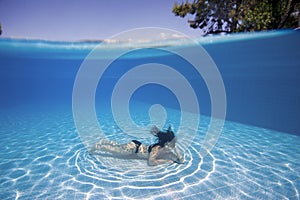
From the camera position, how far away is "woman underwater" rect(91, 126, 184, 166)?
15.0 feet

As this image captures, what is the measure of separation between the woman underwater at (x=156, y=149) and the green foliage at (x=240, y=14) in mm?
10004

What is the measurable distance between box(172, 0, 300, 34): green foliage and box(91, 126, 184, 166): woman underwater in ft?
32.8

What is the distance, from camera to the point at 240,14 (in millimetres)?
11789

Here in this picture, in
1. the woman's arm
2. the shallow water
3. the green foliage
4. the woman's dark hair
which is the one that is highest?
the green foliage

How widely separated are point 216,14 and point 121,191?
1314cm

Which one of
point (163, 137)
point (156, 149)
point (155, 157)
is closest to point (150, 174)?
point (155, 157)

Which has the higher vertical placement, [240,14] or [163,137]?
[240,14]

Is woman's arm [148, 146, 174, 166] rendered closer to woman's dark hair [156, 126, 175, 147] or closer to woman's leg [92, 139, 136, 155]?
woman's dark hair [156, 126, 175, 147]

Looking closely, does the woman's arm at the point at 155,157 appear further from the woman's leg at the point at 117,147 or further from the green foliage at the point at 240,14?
the green foliage at the point at 240,14

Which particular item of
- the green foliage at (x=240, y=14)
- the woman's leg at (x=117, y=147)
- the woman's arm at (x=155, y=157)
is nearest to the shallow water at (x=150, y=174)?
the woman's arm at (x=155, y=157)

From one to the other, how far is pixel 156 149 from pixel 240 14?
433 inches

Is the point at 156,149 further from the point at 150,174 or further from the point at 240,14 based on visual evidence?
the point at 240,14

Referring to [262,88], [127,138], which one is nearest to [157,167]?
[127,138]

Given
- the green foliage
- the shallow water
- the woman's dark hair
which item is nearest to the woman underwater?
the woman's dark hair
